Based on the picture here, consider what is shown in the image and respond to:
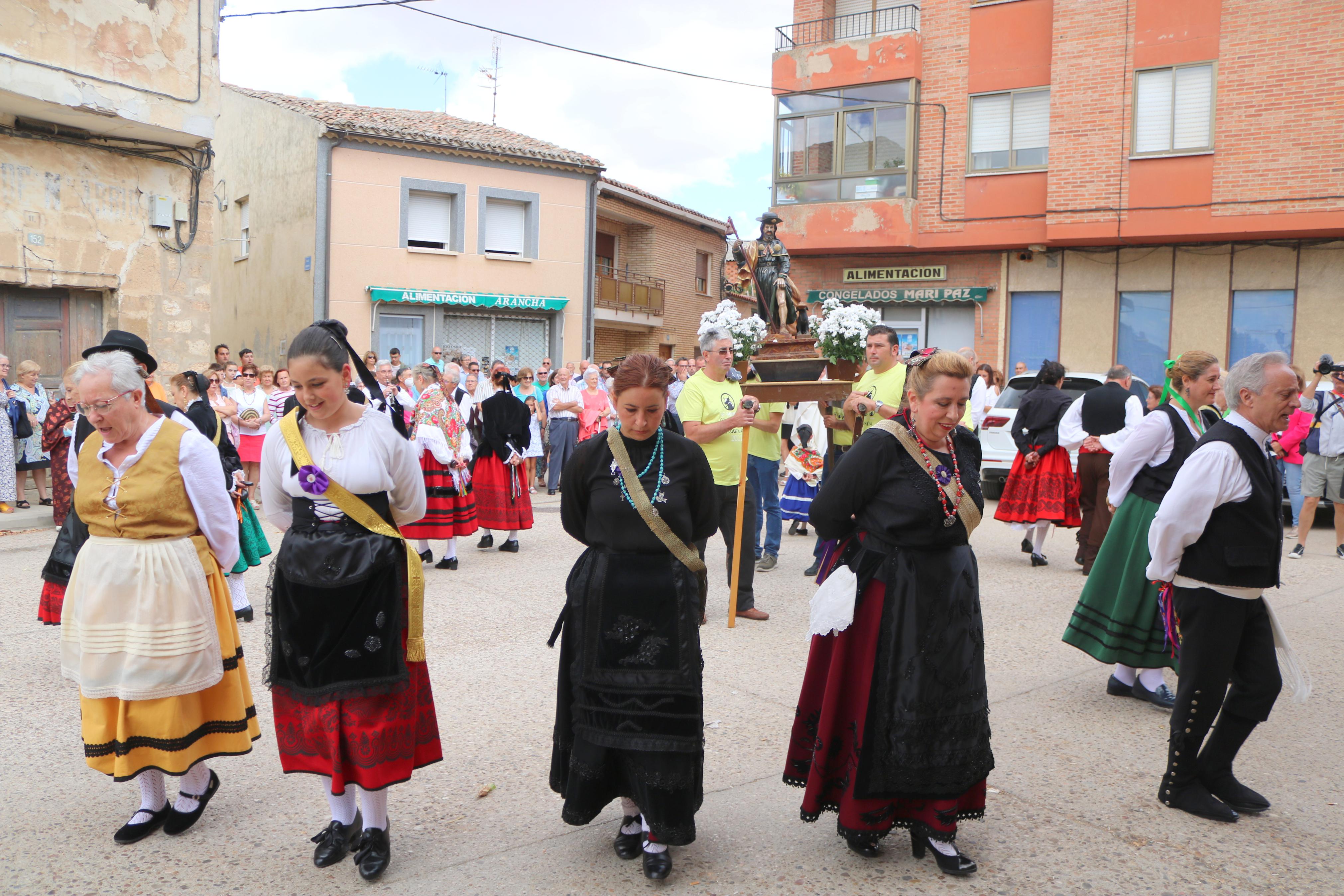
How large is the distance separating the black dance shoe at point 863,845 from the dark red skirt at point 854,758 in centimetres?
2

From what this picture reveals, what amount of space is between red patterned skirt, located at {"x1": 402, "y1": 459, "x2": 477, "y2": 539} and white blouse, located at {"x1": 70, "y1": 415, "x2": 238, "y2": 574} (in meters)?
4.86

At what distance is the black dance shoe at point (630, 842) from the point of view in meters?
3.63

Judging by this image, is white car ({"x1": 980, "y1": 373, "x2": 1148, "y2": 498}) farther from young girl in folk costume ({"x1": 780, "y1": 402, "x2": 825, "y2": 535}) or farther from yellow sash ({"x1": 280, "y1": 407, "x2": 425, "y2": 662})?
yellow sash ({"x1": 280, "y1": 407, "x2": 425, "y2": 662})

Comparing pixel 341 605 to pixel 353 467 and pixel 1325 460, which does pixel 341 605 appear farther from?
pixel 1325 460

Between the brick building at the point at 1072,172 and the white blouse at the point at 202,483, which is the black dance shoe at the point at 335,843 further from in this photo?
the brick building at the point at 1072,172

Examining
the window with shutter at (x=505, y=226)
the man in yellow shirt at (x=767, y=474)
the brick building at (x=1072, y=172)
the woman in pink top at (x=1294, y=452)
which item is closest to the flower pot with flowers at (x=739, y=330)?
the man in yellow shirt at (x=767, y=474)

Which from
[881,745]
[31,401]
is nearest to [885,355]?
[881,745]

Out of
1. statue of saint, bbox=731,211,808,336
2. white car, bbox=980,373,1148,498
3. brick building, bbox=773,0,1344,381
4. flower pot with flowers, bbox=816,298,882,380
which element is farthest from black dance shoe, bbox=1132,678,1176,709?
brick building, bbox=773,0,1344,381

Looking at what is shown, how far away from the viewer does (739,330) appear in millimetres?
7270

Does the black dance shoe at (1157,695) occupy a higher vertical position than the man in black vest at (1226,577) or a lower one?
lower

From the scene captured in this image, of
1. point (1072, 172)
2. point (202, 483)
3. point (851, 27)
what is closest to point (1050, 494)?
point (202, 483)

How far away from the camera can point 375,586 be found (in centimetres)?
350

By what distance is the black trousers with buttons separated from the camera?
397cm

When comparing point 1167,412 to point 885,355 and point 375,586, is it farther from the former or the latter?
point 375,586
